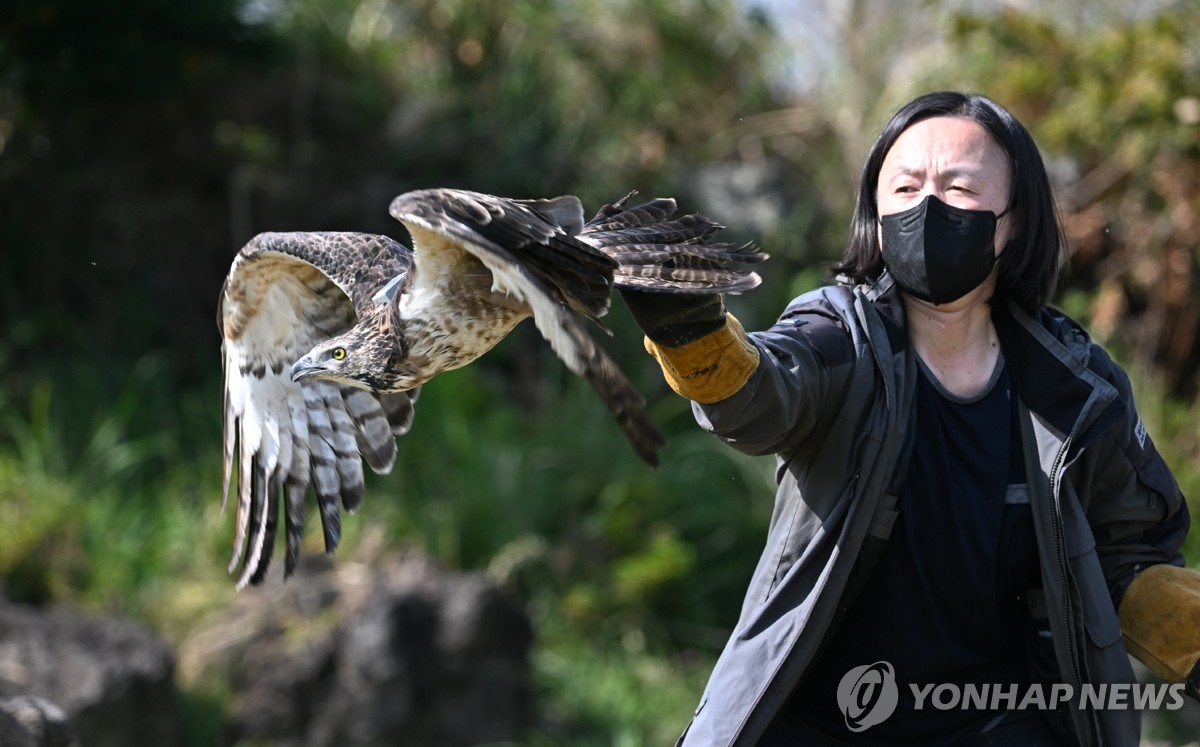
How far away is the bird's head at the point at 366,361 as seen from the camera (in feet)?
9.98

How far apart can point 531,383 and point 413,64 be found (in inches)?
107

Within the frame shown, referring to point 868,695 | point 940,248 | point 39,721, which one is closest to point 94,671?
point 39,721

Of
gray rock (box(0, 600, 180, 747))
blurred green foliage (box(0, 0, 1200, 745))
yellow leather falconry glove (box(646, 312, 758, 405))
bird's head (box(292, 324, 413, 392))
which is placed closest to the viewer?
yellow leather falconry glove (box(646, 312, 758, 405))

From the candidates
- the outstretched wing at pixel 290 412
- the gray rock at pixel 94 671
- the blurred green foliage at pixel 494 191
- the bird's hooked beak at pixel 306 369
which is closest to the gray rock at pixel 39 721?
the outstretched wing at pixel 290 412

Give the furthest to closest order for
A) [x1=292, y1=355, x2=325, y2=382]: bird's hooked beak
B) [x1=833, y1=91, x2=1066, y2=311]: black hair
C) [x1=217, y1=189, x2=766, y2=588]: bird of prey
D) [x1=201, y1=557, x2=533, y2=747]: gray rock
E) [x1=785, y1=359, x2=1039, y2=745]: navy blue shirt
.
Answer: [x1=201, y1=557, x2=533, y2=747]: gray rock < [x1=292, y1=355, x2=325, y2=382]: bird's hooked beak < [x1=833, y1=91, x2=1066, y2=311]: black hair < [x1=785, y1=359, x2=1039, y2=745]: navy blue shirt < [x1=217, y1=189, x2=766, y2=588]: bird of prey

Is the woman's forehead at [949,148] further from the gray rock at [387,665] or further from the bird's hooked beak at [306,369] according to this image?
the gray rock at [387,665]

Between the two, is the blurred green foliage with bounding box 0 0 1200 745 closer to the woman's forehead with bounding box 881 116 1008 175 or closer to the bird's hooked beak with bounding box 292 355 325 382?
the bird's hooked beak with bounding box 292 355 325 382

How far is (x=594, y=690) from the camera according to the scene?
6328mm

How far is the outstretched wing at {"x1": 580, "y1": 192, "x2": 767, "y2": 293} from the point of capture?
2418 millimetres

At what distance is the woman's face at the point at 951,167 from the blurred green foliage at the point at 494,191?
13.0 ft

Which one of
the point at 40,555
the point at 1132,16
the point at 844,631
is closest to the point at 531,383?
the point at 40,555

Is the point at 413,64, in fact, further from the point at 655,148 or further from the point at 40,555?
the point at 40,555

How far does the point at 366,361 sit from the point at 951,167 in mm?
1350

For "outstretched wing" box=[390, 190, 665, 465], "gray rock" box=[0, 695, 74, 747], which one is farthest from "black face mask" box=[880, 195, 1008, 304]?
"gray rock" box=[0, 695, 74, 747]
